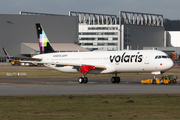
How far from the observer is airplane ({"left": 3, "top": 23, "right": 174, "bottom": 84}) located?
4094cm

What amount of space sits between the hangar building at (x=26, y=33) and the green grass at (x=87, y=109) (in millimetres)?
116089

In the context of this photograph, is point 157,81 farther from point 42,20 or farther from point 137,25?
point 137,25

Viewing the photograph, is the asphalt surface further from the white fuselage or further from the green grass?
the green grass

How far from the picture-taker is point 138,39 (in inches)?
7864

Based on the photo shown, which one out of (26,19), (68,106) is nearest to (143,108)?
(68,106)

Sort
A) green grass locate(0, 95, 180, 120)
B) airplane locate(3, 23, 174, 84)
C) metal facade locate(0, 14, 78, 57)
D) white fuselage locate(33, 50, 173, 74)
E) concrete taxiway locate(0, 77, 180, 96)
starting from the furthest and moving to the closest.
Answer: metal facade locate(0, 14, 78, 57)
airplane locate(3, 23, 174, 84)
white fuselage locate(33, 50, 173, 74)
concrete taxiway locate(0, 77, 180, 96)
green grass locate(0, 95, 180, 120)

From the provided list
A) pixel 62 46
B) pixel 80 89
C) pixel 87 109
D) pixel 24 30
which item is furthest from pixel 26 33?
pixel 87 109

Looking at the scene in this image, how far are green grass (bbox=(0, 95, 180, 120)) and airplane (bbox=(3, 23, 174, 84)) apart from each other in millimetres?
16925

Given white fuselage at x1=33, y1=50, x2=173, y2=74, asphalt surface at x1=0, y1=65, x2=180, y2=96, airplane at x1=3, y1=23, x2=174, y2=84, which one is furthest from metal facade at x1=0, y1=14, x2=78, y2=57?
asphalt surface at x1=0, y1=65, x2=180, y2=96

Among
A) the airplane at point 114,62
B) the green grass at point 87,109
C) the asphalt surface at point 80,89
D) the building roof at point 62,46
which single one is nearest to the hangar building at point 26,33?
the building roof at point 62,46

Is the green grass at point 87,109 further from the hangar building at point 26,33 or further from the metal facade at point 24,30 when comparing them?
the metal facade at point 24,30

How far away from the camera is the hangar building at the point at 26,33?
141375 millimetres

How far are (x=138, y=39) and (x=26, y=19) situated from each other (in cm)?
7949

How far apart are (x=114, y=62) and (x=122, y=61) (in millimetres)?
1233
